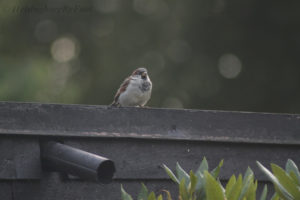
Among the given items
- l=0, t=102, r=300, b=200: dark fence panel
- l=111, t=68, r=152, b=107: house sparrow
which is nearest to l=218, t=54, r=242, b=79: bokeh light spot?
l=111, t=68, r=152, b=107: house sparrow

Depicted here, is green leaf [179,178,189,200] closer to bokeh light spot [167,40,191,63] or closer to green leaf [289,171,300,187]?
green leaf [289,171,300,187]

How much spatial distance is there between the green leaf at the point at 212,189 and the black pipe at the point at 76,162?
1.69 feet

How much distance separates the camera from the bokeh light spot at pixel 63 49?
1378 centimetres

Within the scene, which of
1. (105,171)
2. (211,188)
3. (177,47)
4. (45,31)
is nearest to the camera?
(211,188)

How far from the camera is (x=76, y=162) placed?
2090 mm

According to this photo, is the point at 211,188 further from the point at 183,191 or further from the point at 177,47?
the point at 177,47

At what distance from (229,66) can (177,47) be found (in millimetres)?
1263

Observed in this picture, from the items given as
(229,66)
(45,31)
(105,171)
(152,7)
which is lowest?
(105,171)

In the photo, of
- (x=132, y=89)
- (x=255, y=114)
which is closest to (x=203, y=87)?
(x=132, y=89)

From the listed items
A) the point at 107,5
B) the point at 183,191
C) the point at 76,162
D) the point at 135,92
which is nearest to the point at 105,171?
the point at 76,162

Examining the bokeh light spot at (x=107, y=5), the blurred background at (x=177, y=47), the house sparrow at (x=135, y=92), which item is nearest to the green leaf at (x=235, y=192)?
the house sparrow at (x=135, y=92)

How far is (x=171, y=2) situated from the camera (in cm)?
1512

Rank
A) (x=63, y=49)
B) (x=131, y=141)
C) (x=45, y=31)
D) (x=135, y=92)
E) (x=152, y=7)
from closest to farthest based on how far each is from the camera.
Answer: (x=131, y=141)
(x=135, y=92)
(x=63, y=49)
(x=45, y=31)
(x=152, y=7)

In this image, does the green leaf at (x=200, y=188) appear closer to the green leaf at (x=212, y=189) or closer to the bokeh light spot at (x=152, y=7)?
the green leaf at (x=212, y=189)
